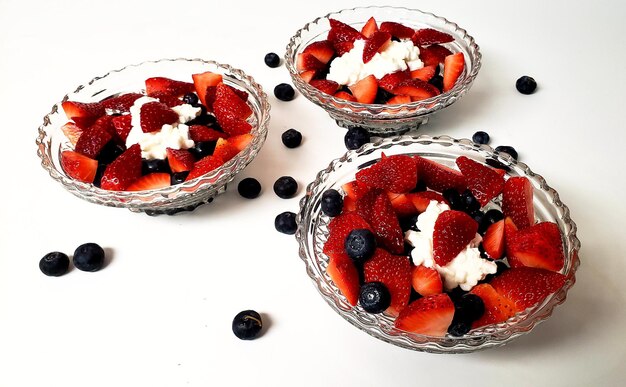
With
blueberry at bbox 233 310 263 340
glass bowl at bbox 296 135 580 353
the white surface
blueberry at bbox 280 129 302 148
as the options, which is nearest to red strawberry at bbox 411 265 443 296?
glass bowl at bbox 296 135 580 353

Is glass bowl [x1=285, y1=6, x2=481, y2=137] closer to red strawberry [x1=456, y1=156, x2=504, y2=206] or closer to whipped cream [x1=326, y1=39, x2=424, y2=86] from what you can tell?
whipped cream [x1=326, y1=39, x2=424, y2=86]

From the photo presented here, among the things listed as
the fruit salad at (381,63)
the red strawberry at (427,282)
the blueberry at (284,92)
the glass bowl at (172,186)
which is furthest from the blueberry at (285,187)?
the red strawberry at (427,282)

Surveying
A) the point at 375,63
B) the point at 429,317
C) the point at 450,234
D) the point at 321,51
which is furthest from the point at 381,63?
the point at 429,317

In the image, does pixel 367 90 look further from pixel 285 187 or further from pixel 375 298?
pixel 375 298

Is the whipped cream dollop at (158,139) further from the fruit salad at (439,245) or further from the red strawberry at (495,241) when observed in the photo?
the red strawberry at (495,241)

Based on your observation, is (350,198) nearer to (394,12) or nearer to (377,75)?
(377,75)

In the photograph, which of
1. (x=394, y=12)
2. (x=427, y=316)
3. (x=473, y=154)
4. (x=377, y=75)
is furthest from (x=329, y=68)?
(x=427, y=316)
